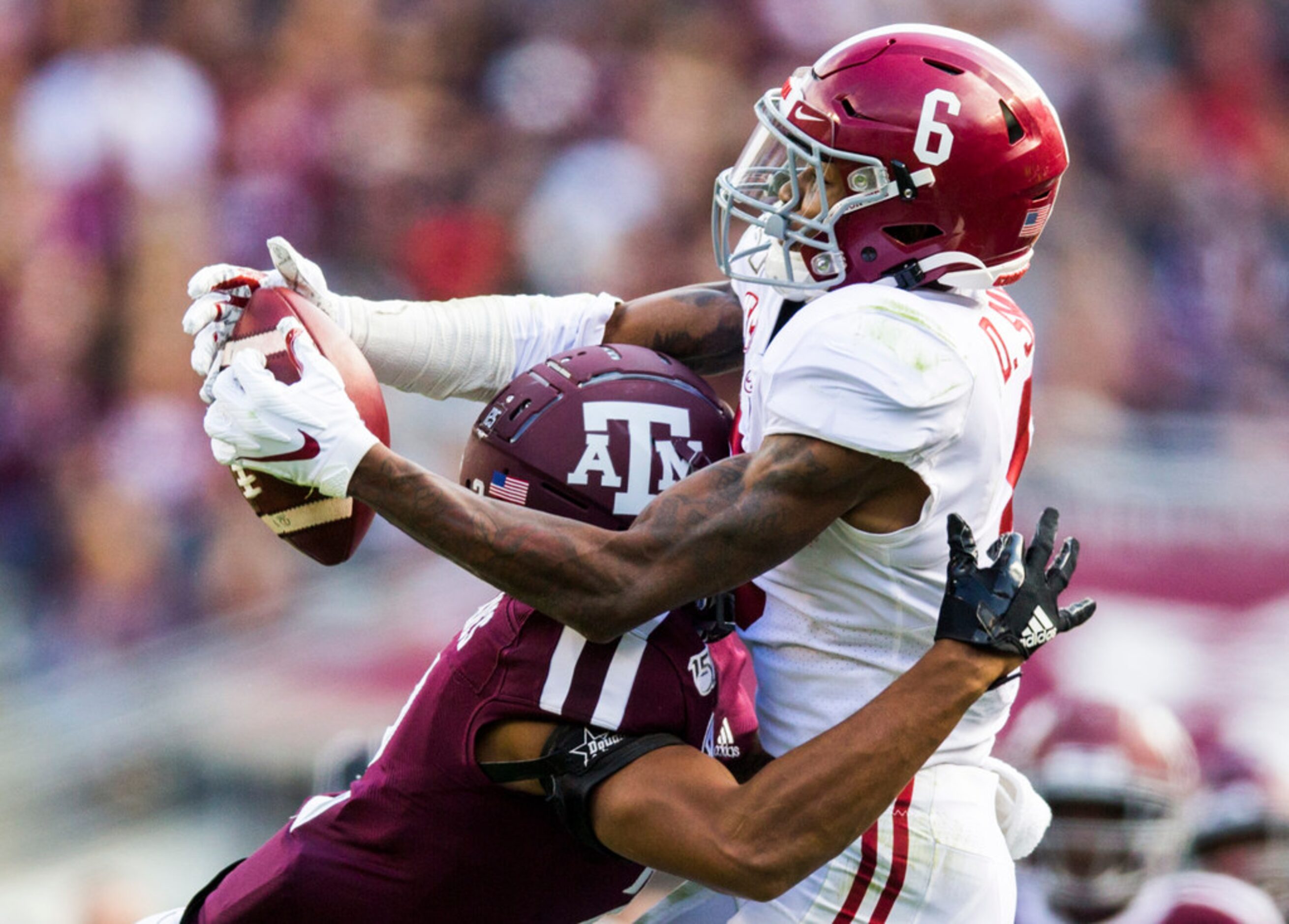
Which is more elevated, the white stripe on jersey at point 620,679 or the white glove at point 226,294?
the white glove at point 226,294

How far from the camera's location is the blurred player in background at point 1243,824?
4.06 m

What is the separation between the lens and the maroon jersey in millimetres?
2236

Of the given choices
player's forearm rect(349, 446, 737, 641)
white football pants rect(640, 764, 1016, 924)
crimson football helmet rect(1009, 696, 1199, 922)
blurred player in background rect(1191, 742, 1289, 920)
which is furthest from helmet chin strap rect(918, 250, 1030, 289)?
blurred player in background rect(1191, 742, 1289, 920)

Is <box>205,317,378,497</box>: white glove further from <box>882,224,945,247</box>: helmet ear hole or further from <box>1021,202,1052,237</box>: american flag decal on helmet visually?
<box>1021,202,1052,237</box>: american flag decal on helmet

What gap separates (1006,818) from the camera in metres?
2.55

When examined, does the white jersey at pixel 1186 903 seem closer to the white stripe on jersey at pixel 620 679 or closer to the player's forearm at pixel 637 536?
the white stripe on jersey at pixel 620 679

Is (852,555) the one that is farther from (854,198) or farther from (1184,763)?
(1184,763)

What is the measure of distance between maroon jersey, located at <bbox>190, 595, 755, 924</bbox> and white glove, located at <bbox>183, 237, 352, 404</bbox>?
563 mm

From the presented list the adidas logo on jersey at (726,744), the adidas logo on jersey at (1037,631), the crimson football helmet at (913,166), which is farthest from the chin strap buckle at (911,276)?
the adidas logo on jersey at (726,744)

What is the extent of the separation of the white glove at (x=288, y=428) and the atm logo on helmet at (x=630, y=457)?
32cm

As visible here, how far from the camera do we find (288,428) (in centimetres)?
210

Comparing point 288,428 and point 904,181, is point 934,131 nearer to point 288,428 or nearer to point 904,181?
point 904,181

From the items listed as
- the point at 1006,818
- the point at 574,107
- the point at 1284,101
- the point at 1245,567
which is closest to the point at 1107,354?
the point at 1245,567

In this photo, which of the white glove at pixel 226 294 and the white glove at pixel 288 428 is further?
the white glove at pixel 226 294
